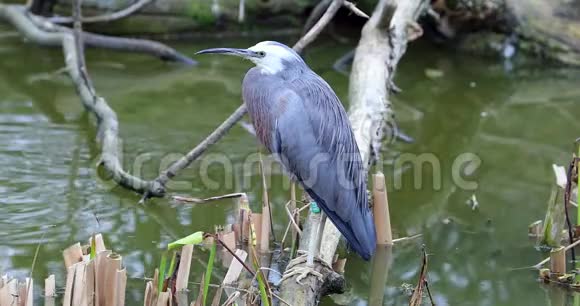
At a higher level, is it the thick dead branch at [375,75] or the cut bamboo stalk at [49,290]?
the thick dead branch at [375,75]

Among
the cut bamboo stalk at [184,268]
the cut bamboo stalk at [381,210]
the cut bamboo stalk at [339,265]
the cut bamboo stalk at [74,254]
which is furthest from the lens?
the cut bamboo stalk at [381,210]

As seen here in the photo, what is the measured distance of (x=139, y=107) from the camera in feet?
24.5

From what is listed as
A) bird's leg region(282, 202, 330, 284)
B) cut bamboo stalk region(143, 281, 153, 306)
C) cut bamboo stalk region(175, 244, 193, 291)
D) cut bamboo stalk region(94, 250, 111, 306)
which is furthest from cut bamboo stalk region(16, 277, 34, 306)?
bird's leg region(282, 202, 330, 284)

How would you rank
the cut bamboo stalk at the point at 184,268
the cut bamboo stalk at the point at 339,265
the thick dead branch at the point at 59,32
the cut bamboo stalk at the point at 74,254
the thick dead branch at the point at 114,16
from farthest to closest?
the thick dead branch at the point at 59,32 → the thick dead branch at the point at 114,16 → the cut bamboo stalk at the point at 339,265 → the cut bamboo stalk at the point at 74,254 → the cut bamboo stalk at the point at 184,268

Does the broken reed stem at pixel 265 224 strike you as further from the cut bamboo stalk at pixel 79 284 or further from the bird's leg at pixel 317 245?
the cut bamboo stalk at pixel 79 284

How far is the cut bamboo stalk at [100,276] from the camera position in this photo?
3.62 metres

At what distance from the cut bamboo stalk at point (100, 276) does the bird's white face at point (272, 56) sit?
1.24 m

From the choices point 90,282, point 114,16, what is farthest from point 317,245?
point 114,16

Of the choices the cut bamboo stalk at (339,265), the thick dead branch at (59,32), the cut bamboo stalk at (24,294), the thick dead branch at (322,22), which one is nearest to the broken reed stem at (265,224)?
the cut bamboo stalk at (339,265)

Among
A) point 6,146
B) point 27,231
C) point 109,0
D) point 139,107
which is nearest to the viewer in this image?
point 27,231

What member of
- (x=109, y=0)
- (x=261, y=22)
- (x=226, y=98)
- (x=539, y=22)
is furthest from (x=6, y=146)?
(x=539, y=22)

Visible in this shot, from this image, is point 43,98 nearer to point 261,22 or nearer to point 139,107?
point 139,107

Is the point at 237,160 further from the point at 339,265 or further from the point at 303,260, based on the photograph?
the point at 303,260

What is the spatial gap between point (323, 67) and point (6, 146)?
3872 mm
